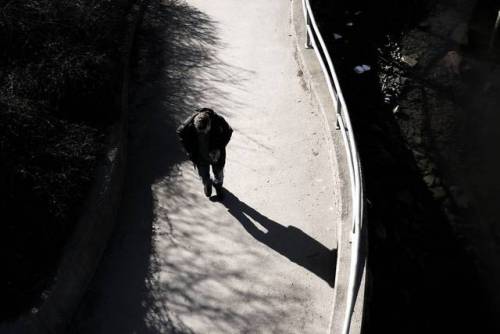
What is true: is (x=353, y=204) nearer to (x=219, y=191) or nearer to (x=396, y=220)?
(x=219, y=191)

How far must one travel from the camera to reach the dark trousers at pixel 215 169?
5.99 m

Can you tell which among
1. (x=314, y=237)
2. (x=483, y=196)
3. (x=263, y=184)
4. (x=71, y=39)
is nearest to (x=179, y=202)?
(x=263, y=184)

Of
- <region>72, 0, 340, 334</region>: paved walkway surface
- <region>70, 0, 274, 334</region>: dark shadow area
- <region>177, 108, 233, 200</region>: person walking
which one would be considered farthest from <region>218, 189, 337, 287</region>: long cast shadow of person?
<region>177, 108, 233, 200</region>: person walking

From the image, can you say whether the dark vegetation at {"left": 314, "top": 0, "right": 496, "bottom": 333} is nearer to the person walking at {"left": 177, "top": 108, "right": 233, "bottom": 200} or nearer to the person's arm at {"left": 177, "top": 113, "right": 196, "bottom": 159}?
the person walking at {"left": 177, "top": 108, "right": 233, "bottom": 200}

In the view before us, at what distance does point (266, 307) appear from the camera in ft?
18.0

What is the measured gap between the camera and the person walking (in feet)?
18.6

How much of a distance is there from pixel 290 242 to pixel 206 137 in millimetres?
1510

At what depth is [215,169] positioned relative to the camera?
6.06 m

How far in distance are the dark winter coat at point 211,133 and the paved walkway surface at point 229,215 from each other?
935mm

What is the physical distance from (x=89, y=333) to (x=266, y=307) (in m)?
1.81

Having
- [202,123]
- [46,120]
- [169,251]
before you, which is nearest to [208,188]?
[169,251]

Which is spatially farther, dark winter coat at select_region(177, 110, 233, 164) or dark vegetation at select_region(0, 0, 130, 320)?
dark winter coat at select_region(177, 110, 233, 164)

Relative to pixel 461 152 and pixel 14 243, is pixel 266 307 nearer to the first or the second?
pixel 14 243

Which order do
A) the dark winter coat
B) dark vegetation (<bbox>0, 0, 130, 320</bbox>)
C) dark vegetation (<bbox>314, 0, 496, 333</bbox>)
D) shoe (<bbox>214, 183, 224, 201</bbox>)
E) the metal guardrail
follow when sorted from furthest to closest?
dark vegetation (<bbox>314, 0, 496, 333</bbox>), shoe (<bbox>214, 183, 224, 201</bbox>), the dark winter coat, dark vegetation (<bbox>0, 0, 130, 320</bbox>), the metal guardrail
